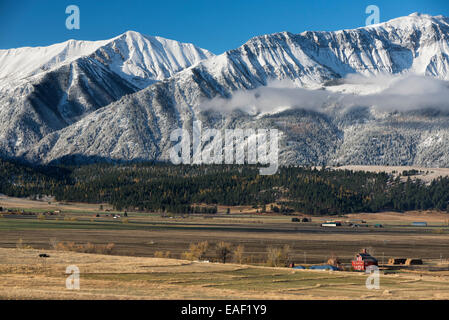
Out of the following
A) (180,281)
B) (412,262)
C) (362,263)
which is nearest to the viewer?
(180,281)

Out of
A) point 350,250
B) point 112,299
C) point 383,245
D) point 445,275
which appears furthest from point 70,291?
point 383,245

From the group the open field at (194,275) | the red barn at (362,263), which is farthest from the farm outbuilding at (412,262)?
the red barn at (362,263)

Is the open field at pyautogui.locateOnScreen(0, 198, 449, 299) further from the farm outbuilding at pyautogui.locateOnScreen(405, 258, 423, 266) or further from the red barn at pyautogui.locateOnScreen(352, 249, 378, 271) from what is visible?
the red barn at pyautogui.locateOnScreen(352, 249, 378, 271)

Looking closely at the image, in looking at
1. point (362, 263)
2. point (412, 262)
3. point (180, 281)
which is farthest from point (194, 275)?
point (412, 262)

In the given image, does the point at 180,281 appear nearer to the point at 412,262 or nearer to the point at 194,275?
the point at 194,275

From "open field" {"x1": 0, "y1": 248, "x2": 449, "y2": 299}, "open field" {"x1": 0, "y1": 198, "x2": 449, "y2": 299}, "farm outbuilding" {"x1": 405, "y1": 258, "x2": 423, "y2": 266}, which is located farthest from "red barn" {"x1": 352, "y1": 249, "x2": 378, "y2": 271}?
"farm outbuilding" {"x1": 405, "y1": 258, "x2": 423, "y2": 266}

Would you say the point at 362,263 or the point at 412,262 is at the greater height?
the point at 362,263
